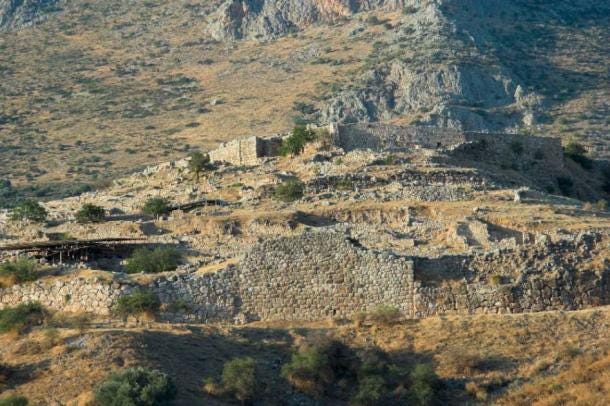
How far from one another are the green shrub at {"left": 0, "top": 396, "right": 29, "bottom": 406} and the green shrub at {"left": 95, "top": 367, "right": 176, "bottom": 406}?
121 cm

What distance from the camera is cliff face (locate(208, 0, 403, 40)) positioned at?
4978 inches

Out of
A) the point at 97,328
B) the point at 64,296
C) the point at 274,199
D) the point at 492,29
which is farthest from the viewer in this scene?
the point at 492,29

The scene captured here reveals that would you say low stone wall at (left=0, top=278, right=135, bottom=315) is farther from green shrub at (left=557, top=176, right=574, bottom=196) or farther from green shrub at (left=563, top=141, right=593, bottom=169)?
green shrub at (left=563, top=141, right=593, bottom=169)

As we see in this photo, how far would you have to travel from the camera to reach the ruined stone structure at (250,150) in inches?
2484

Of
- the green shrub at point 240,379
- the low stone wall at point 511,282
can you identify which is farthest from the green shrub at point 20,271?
the low stone wall at point 511,282

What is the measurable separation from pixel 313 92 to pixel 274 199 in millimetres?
53607

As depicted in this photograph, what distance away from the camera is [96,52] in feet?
425

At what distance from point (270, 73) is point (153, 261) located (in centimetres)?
7824

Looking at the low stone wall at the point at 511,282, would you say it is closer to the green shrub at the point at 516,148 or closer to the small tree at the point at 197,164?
the small tree at the point at 197,164

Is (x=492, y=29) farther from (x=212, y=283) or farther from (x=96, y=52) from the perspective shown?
(x=212, y=283)

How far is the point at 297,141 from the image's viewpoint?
61625 mm

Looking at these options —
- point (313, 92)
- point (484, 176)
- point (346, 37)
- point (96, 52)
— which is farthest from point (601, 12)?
point (484, 176)

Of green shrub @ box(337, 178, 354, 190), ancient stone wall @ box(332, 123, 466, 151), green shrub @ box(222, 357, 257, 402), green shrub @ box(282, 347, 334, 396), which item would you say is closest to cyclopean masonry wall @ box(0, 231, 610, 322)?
green shrub @ box(282, 347, 334, 396)

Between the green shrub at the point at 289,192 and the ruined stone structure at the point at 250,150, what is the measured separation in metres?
9.59
